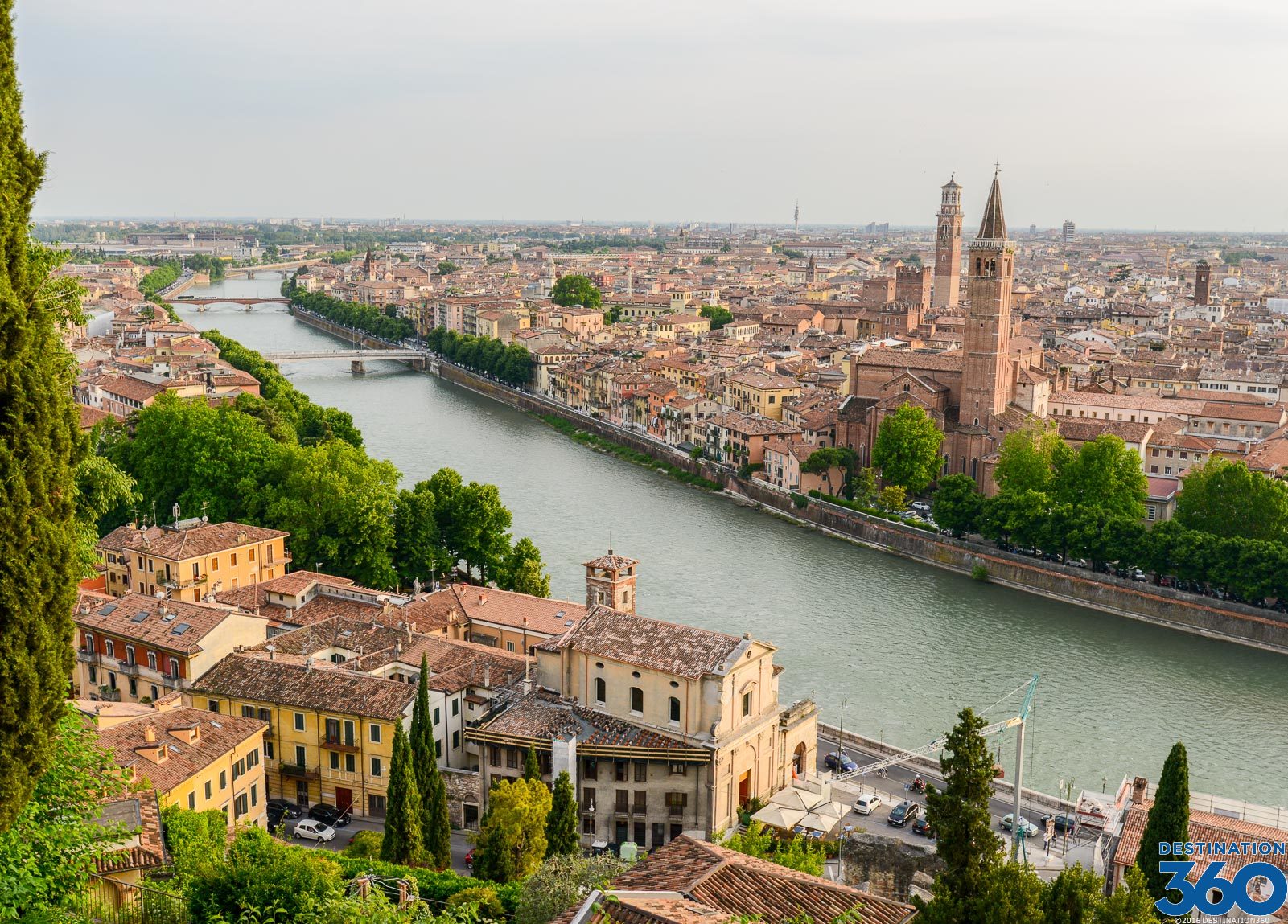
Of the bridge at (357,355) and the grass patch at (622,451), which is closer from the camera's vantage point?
the grass patch at (622,451)

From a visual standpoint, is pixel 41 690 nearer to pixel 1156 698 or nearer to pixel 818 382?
pixel 1156 698

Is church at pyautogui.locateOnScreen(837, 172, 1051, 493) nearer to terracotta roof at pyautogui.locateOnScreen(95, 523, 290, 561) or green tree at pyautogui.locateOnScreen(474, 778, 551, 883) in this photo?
terracotta roof at pyautogui.locateOnScreen(95, 523, 290, 561)

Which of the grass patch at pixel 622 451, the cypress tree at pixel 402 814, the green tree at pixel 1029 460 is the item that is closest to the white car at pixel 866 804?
the cypress tree at pixel 402 814

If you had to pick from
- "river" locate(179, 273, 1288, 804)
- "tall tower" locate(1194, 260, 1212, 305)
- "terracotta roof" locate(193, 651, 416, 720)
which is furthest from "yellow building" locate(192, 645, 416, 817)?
"tall tower" locate(1194, 260, 1212, 305)

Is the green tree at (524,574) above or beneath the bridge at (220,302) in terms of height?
beneath

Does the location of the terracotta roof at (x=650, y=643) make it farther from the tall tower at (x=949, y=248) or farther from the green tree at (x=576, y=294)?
the green tree at (x=576, y=294)

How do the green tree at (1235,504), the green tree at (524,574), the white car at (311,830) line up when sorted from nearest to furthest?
1. the white car at (311,830)
2. the green tree at (524,574)
3. the green tree at (1235,504)
